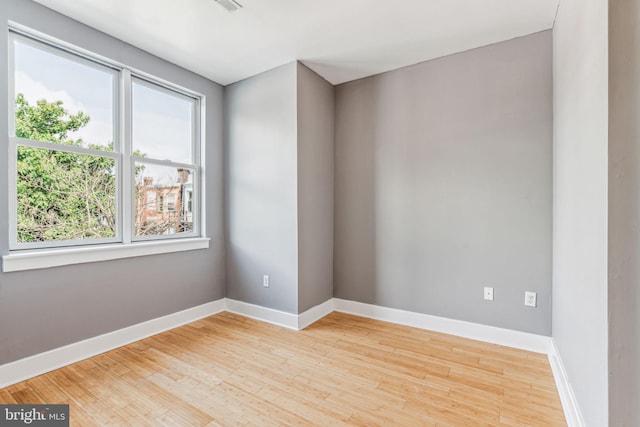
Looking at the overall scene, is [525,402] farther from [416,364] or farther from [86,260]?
[86,260]

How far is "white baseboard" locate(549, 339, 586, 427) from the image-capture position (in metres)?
1.48

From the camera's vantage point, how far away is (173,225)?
303 cm

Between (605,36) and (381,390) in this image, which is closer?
(605,36)

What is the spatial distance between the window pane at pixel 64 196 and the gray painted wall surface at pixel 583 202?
3.18m

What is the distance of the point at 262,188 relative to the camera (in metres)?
3.09

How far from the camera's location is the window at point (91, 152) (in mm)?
2074

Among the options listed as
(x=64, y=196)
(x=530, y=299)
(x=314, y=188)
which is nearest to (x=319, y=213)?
(x=314, y=188)

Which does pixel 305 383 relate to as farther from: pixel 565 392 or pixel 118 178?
pixel 118 178

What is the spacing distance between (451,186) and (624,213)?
5.42 feet

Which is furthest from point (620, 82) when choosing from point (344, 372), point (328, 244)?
point (328, 244)

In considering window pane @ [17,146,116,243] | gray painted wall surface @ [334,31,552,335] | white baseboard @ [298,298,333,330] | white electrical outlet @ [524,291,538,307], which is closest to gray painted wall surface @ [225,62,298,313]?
white baseboard @ [298,298,333,330]

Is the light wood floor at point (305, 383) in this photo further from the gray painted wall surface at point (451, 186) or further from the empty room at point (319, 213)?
the gray painted wall surface at point (451, 186)

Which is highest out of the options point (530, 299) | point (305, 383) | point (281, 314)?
point (530, 299)

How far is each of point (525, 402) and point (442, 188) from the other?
5.49 ft
